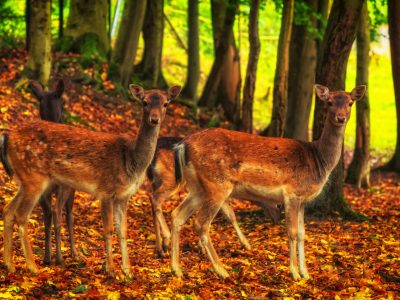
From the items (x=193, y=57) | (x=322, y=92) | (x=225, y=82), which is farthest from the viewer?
(x=225, y=82)

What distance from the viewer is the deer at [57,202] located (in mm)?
8789

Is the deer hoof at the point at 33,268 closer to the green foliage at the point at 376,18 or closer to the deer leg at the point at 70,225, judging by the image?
the deer leg at the point at 70,225

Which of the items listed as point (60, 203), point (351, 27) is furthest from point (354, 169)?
point (60, 203)

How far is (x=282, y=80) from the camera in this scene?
55.7ft

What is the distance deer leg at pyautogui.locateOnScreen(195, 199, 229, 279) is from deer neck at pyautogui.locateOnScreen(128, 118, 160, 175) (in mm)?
895

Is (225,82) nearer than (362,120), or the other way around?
(362,120)

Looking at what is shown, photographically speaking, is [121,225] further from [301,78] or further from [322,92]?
[301,78]

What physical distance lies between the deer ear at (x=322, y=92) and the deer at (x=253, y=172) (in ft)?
0.16

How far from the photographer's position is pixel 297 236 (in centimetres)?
931

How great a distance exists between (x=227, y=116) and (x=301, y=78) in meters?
5.49

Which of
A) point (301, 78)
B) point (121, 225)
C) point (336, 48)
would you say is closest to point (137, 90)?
point (121, 225)

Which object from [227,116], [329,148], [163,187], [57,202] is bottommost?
[163,187]

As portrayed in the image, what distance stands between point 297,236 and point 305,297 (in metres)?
1.25

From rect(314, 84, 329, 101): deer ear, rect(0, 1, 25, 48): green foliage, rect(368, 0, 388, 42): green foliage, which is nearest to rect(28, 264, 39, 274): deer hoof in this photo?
rect(314, 84, 329, 101): deer ear
